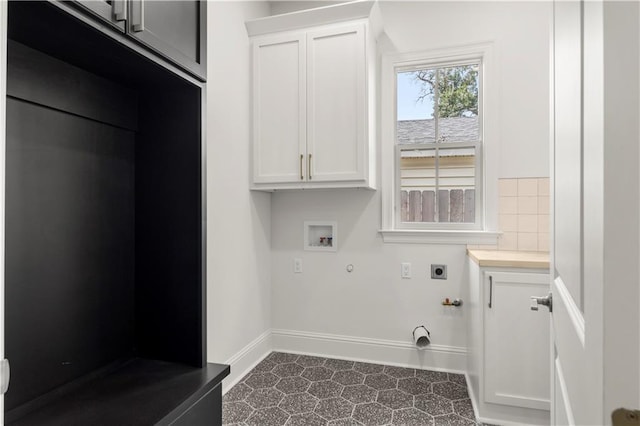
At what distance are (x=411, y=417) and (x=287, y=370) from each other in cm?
95

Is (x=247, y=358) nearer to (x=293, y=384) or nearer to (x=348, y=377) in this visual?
(x=293, y=384)

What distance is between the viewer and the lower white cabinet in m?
1.90

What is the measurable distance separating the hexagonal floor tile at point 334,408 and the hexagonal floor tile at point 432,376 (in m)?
0.65

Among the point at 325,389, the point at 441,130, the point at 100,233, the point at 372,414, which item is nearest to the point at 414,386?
the point at 372,414

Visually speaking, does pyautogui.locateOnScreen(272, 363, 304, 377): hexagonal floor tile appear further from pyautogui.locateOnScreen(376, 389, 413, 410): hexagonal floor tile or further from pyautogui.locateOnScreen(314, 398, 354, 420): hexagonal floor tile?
pyautogui.locateOnScreen(376, 389, 413, 410): hexagonal floor tile

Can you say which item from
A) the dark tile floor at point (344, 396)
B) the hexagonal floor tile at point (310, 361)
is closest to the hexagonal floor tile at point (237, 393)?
the dark tile floor at point (344, 396)

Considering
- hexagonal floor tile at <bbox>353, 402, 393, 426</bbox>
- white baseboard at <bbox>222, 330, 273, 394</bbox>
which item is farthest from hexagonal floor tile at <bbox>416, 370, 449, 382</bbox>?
white baseboard at <bbox>222, 330, 273, 394</bbox>

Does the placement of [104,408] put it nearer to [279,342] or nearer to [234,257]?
[234,257]

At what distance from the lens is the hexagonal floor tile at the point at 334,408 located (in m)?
2.04

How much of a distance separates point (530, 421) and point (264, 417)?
56.3 inches

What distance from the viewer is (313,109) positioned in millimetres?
→ 2561

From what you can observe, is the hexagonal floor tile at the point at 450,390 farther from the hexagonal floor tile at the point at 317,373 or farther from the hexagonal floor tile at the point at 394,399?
the hexagonal floor tile at the point at 317,373

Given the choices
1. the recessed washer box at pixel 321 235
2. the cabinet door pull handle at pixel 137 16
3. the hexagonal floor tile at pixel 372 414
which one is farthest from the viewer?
the recessed washer box at pixel 321 235

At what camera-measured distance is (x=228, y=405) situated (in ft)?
7.04
